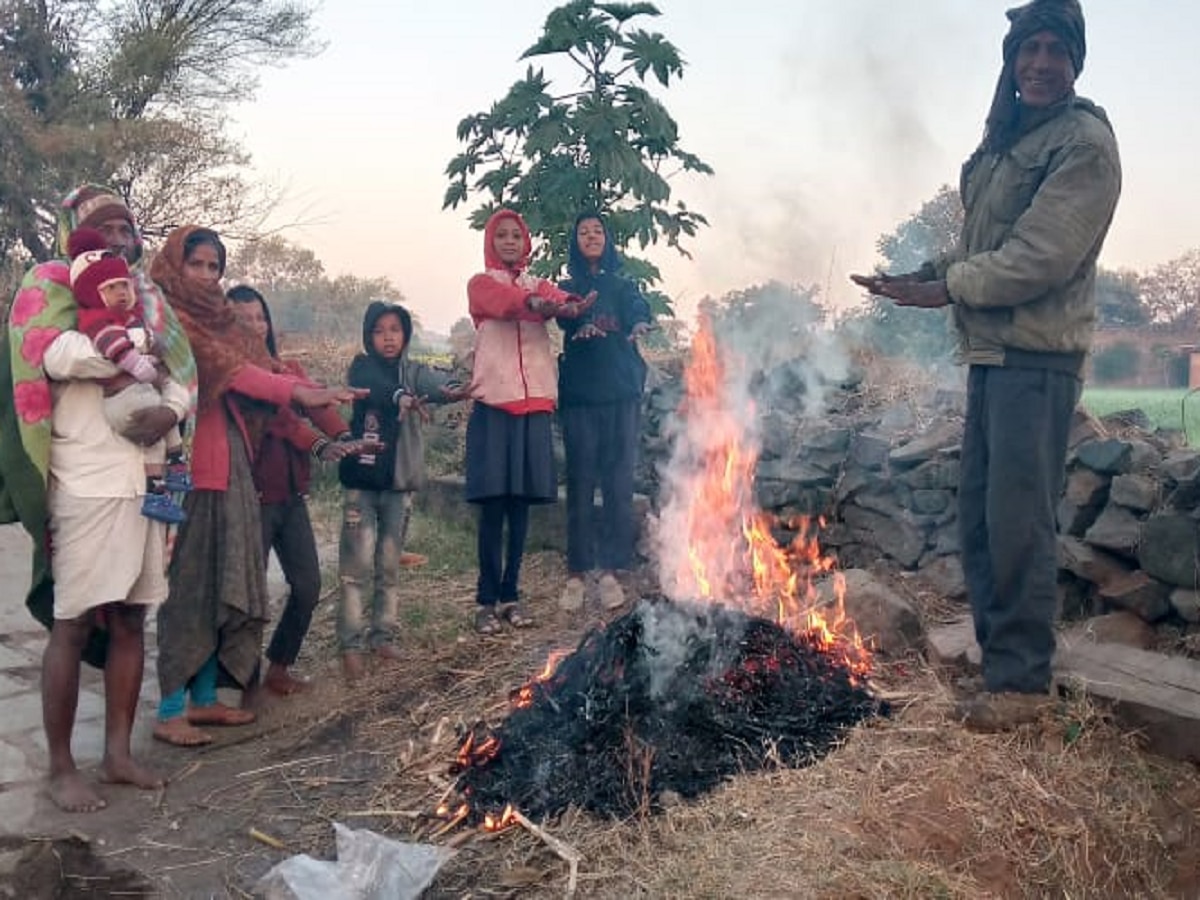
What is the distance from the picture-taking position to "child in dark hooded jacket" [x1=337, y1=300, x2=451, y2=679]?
17.2 ft

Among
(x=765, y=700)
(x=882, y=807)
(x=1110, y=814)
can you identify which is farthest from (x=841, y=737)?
(x=1110, y=814)

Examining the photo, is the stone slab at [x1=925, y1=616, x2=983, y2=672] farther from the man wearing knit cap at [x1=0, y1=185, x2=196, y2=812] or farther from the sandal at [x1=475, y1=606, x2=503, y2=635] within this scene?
the man wearing knit cap at [x1=0, y1=185, x2=196, y2=812]

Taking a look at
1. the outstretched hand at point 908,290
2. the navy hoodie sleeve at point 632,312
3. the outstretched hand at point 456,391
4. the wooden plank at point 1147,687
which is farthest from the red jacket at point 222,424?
the wooden plank at point 1147,687

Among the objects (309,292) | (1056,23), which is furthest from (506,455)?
(309,292)

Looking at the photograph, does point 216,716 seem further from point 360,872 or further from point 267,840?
point 360,872

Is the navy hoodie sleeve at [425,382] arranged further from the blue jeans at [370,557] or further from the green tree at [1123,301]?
the green tree at [1123,301]

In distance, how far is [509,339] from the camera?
19.0 feet

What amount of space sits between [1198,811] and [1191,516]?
1597 mm

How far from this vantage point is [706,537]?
583cm

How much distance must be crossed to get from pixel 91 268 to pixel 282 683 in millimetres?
2352

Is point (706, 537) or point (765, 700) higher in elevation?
point (706, 537)

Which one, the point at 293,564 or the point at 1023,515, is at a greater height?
the point at 1023,515

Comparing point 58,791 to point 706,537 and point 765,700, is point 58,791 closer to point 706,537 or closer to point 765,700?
point 765,700

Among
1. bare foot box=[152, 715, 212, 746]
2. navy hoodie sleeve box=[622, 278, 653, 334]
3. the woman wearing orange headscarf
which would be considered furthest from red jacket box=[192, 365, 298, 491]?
navy hoodie sleeve box=[622, 278, 653, 334]
